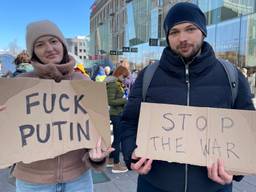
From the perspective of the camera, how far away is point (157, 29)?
3497 cm

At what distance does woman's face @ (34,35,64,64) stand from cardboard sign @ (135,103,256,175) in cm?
64

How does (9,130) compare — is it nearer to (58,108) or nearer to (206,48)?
(58,108)

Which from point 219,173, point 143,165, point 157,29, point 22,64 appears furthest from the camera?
point 157,29

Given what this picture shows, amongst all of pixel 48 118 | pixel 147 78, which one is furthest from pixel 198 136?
pixel 48 118

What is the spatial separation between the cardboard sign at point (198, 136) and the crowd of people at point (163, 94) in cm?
10

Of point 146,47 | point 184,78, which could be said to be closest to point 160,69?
point 184,78

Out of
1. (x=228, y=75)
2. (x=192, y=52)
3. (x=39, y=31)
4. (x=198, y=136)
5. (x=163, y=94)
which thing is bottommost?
(x=198, y=136)

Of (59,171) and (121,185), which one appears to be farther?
(121,185)

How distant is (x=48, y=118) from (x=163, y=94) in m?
0.63

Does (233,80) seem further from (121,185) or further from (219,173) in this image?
(121,185)

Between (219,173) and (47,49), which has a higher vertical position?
(47,49)

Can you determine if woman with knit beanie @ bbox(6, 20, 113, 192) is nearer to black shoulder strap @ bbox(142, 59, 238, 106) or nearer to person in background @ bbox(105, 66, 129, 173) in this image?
black shoulder strap @ bbox(142, 59, 238, 106)

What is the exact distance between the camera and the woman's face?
72.0 inches

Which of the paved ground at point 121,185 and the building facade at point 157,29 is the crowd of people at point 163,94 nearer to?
the paved ground at point 121,185
